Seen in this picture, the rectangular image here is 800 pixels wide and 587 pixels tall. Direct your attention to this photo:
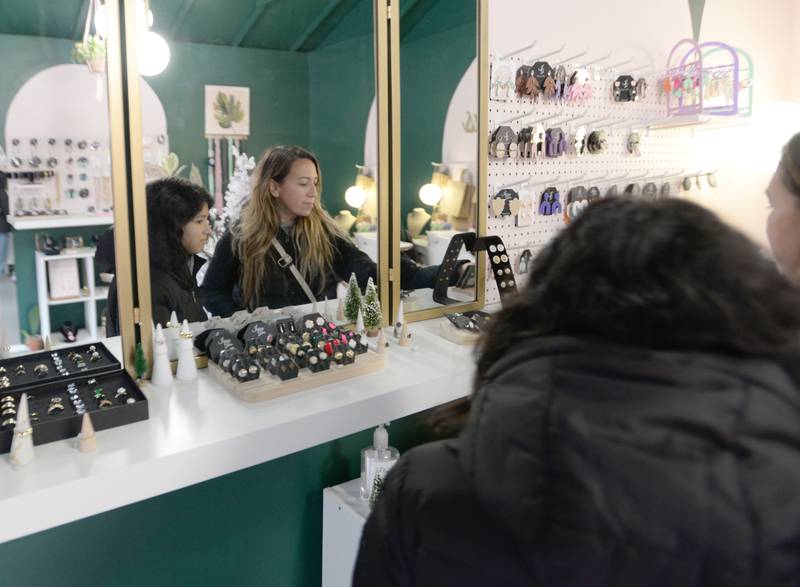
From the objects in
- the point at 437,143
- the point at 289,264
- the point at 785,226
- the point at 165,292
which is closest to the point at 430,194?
the point at 437,143

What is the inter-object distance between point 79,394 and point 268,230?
2.11 ft

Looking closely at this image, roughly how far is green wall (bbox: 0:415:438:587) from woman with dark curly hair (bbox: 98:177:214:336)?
1.65ft

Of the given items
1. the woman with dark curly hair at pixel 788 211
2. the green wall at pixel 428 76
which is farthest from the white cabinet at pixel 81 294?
the woman with dark curly hair at pixel 788 211

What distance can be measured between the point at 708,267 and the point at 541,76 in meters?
1.89

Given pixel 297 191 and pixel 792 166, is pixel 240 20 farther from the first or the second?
pixel 792 166

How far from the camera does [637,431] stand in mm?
567

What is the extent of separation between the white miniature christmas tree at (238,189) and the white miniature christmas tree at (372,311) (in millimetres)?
461

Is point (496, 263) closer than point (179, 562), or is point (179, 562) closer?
point (179, 562)

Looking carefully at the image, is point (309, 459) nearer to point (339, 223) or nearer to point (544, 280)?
point (339, 223)

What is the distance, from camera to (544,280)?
70 centimetres

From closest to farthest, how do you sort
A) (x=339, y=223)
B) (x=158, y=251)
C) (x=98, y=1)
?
(x=98, y=1) < (x=158, y=251) < (x=339, y=223)

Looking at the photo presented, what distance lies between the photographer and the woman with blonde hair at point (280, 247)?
173cm

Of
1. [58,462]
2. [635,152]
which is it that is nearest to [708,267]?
[58,462]

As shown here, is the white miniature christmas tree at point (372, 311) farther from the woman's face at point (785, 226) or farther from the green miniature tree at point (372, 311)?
the woman's face at point (785, 226)
